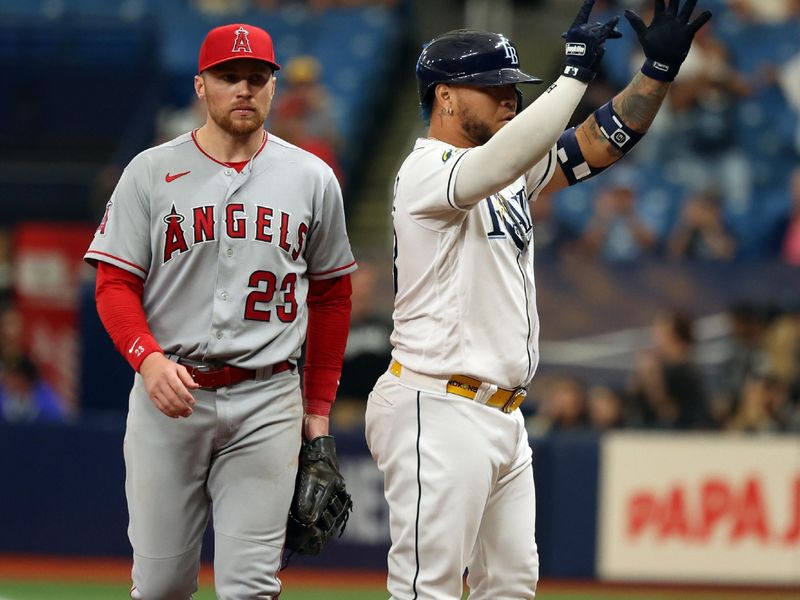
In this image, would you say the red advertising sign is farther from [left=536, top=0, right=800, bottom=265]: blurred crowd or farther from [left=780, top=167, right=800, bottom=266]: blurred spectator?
[left=780, top=167, right=800, bottom=266]: blurred spectator

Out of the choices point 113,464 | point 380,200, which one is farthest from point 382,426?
point 380,200

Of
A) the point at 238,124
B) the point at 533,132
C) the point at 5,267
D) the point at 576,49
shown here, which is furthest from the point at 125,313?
the point at 5,267

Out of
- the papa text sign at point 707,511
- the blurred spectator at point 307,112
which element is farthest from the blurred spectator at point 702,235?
the blurred spectator at point 307,112

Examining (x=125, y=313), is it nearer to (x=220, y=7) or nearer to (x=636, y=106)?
(x=636, y=106)

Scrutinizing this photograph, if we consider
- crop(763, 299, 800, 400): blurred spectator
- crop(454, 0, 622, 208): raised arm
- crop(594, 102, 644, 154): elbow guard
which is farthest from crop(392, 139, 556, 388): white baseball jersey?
crop(763, 299, 800, 400): blurred spectator

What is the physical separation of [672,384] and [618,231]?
5.62 ft

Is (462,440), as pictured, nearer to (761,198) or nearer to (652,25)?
(652,25)

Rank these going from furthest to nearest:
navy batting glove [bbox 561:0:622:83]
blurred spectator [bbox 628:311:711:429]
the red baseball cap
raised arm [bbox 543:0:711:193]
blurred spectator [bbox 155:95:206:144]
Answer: blurred spectator [bbox 155:95:206:144], blurred spectator [bbox 628:311:711:429], raised arm [bbox 543:0:711:193], the red baseball cap, navy batting glove [bbox 561:0:622:83]

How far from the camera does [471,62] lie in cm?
404

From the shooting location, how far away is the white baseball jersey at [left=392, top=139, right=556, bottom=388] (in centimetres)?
401

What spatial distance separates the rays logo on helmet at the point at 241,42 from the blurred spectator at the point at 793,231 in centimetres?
626

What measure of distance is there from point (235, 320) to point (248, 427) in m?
0.31

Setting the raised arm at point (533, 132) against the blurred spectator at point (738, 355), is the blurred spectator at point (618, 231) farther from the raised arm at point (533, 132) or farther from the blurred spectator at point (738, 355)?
the raised arm at point (533, 132)

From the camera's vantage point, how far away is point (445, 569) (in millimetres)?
3955
